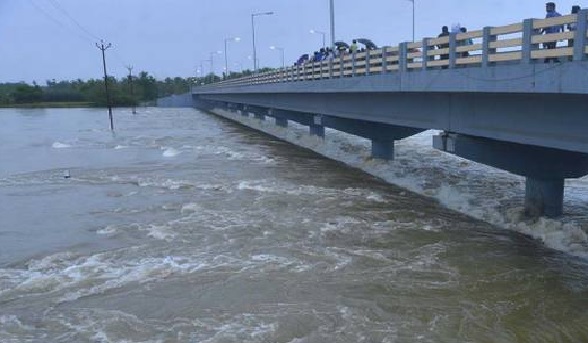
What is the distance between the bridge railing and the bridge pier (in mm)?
2337

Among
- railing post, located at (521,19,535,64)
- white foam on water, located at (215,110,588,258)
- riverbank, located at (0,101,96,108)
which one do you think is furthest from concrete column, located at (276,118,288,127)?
riverbank, located at (0,101,96,108)

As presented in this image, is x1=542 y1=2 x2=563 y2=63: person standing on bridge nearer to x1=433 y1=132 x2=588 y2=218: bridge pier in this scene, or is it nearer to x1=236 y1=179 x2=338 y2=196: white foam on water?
x1=433 y1=132 x2=588 y2=218: bridge pier

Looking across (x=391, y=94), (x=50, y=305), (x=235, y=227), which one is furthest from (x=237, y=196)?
(x=50, y=305)

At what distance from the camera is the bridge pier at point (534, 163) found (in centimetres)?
1672

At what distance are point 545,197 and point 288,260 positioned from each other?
27.1 ft

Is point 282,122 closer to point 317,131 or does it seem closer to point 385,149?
A: point 317,131

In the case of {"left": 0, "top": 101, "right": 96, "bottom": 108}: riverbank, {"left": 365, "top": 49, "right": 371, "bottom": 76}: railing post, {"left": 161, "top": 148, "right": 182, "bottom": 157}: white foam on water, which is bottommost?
{"left": 0, "top": 101, "right": 96, "bottom": 108}: riverbank

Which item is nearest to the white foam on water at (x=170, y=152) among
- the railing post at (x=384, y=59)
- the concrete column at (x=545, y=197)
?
the railing post at (x=384, y=59)

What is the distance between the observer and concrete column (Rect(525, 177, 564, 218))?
1719cm

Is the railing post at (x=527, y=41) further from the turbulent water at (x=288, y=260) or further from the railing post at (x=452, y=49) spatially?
the turbulent water at (x=288, y=260)

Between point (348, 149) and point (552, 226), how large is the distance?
22.4 metres

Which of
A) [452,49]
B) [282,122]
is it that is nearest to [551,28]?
[452,49]

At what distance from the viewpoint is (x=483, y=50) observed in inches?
563

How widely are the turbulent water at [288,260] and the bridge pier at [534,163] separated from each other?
0.63 meters
